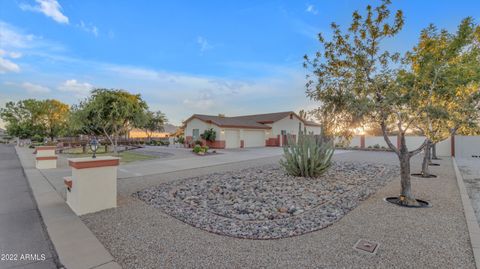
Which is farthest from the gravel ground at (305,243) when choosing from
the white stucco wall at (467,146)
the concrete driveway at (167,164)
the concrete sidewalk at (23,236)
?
the white stucco wall at (467,146)

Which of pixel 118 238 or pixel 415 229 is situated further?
pixel 415 229

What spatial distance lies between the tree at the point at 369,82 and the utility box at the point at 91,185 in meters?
5.42

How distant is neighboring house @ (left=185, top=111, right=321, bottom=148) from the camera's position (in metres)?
24.3

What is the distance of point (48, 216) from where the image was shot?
4477 millimetres

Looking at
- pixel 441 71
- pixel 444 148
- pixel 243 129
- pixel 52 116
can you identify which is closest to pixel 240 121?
pixel 243 129

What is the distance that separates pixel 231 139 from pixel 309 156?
672 inches

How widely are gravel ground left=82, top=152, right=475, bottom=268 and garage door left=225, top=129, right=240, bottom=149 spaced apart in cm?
1964

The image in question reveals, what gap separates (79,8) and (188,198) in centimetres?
900

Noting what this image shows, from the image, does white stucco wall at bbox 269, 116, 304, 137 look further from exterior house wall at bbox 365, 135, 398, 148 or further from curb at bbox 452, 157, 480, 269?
curb at bbox 452, 157, 480, 269

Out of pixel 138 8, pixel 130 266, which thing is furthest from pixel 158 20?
pixel 130 266

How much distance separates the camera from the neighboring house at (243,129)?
958 inches

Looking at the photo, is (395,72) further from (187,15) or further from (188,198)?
(187,15)

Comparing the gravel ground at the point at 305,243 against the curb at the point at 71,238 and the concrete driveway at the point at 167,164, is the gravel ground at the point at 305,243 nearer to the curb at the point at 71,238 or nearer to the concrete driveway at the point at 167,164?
the curb at the point at 71,238

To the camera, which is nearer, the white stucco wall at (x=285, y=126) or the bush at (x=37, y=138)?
the white stucco wall at (x=285, y=126)
